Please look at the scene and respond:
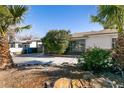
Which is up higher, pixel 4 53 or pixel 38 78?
pixel 4 53

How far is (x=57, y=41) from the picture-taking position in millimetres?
23578

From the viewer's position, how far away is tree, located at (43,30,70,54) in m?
23.2

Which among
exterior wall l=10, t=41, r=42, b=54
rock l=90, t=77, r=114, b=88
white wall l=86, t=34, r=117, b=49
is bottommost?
rock l=90, t=77, r=114, b=88

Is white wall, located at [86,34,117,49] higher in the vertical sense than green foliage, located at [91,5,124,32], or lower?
lower

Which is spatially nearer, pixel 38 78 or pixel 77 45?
pixel 38 78

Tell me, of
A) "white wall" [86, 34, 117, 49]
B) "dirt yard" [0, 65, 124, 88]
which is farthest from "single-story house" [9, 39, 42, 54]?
"dirt yard" [0, 65, 124, 88]

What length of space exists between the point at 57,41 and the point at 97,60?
14014 mm

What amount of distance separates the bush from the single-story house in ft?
64.0

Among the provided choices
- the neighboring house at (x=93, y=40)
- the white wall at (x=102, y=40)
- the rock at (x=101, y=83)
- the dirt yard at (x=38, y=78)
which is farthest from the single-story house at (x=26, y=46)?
the rock at (x=101, y=83)

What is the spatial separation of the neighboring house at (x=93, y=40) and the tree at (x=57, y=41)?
3.83 feet

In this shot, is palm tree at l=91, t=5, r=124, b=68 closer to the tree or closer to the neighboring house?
the neighboring house

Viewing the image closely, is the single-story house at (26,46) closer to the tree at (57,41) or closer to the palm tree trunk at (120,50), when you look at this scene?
the tree at (57,41)

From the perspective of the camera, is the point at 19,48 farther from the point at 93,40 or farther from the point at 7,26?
the point at 7,26

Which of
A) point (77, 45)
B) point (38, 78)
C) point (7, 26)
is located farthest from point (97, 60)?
point (77, 45)
